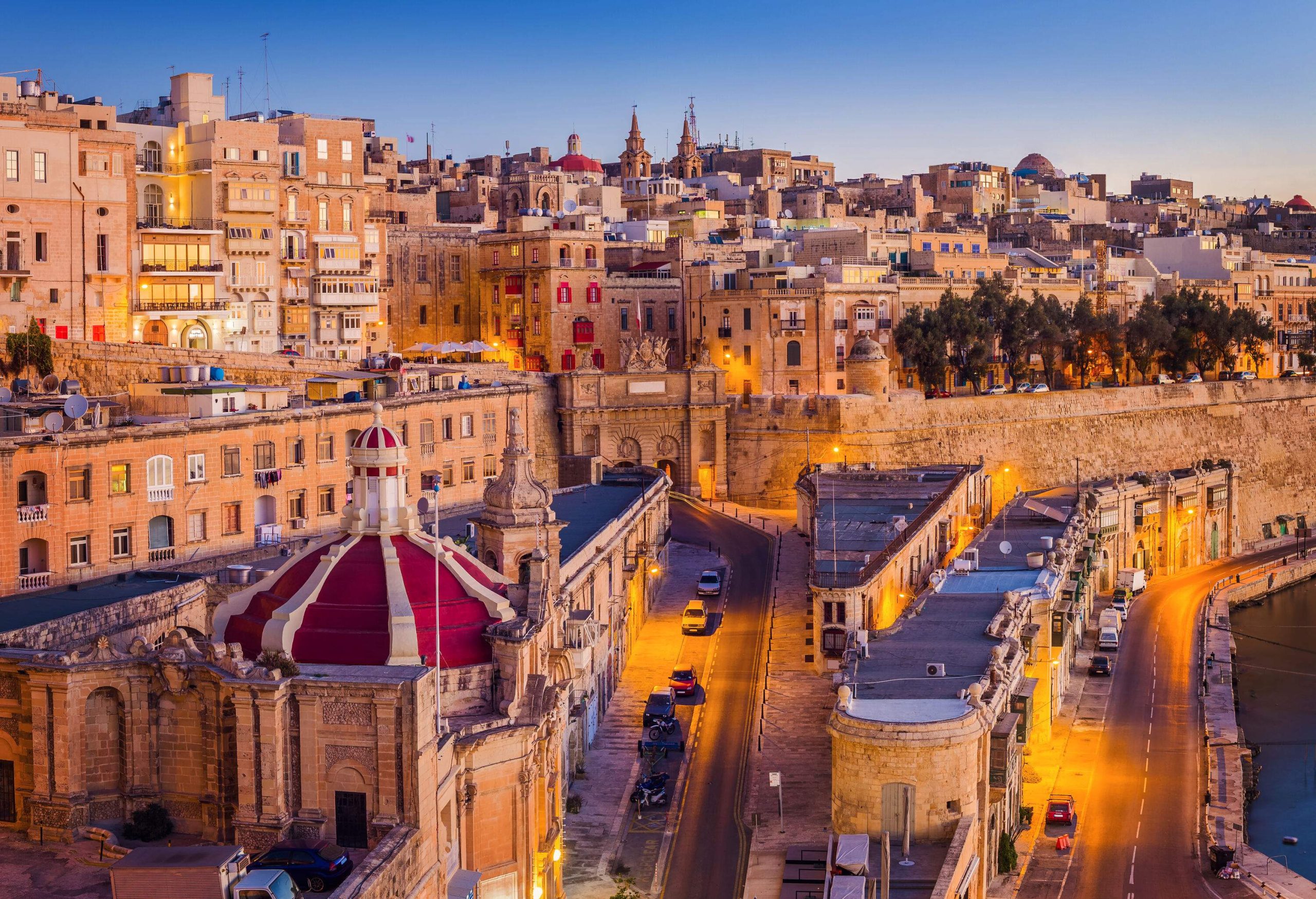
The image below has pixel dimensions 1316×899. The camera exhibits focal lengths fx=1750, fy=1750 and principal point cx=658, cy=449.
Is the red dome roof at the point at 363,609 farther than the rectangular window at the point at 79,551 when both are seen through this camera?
No

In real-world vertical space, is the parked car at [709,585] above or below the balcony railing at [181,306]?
below

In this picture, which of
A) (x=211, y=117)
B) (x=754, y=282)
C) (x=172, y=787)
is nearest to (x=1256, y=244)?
(x=754, y=282)

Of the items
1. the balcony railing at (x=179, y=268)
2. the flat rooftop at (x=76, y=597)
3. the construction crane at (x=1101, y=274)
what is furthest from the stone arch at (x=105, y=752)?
the construction crane at (x=1101, y=274)

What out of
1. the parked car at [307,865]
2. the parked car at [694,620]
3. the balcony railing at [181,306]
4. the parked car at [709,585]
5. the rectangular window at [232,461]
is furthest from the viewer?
the balcony railing at [181,306]

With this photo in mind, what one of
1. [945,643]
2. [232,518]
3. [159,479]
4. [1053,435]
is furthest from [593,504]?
[1053,435]

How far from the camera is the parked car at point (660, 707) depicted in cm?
4134

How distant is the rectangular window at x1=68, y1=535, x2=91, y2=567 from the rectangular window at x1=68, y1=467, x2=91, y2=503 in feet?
2.81

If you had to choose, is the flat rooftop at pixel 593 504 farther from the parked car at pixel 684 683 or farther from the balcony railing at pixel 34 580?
the balcony railing at pixel 34 580

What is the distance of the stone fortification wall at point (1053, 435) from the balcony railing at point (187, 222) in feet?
77.1

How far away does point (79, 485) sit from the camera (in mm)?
39250

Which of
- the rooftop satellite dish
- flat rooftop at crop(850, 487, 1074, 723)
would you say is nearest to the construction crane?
flat rooftop at crop(850, 487, 1074, 723)

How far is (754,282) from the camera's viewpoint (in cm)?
8281

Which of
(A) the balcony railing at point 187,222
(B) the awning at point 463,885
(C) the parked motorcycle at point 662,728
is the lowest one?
(C) the parked motorcycle at point 662,728

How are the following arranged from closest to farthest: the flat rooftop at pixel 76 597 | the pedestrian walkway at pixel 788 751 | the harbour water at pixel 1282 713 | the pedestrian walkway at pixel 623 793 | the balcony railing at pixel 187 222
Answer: the flat rooftop at pixel 76 597
the pedestrian walkway at pixel 623 793
the pedestrian walkway at pixel 788 751
the harbour water at pixel 1282 713
the balcony railing at pixel 187 222
